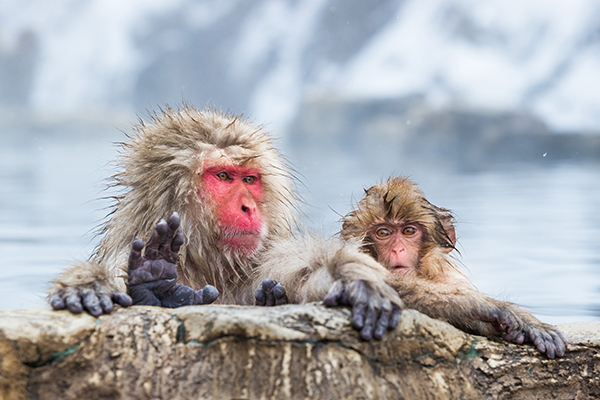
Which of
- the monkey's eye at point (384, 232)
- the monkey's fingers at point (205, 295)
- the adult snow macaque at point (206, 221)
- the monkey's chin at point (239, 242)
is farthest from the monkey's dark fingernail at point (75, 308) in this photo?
the monkey's eye at point (384, 232)

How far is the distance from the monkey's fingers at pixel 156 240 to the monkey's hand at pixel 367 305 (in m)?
0.61

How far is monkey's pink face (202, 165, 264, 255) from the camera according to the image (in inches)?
107

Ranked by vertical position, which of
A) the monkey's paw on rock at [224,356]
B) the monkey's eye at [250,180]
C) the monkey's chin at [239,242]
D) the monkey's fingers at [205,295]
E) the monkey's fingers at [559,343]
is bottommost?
the monkey's paw on rock at [224,356]

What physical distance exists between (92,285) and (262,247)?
914 millimetres

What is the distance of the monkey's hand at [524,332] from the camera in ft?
7.45

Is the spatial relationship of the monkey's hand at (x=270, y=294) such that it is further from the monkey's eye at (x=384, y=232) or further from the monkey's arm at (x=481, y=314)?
the monkey's eye at (x=384, y=232)

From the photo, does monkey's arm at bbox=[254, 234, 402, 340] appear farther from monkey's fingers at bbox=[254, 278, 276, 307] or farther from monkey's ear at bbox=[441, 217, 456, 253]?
monkey's ear at bbox=[441, 217, 456, 253]

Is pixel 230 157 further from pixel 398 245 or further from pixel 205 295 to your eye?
pixel 398 245

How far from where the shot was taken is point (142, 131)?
3027 millimetres

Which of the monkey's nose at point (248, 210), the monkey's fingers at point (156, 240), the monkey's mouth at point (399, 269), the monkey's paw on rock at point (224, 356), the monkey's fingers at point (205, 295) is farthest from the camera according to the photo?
the monkey's mouth at point (399, 269)

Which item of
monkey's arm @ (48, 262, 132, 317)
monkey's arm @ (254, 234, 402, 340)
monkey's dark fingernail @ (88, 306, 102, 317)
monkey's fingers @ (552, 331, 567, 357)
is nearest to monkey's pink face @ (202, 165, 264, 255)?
monkey's arm @ (254, 234, 402, 340)

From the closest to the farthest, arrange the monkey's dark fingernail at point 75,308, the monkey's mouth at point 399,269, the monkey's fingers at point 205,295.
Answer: the monkey's dark fingernail at point 75,308 → the monkey's fingers at point 205,295 → the monkey's mouth at point 399,269

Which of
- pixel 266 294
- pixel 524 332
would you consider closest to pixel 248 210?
pixel 266 294

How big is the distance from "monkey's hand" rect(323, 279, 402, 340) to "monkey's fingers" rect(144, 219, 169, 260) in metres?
0.61
